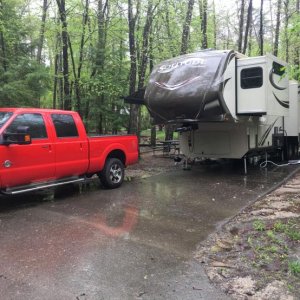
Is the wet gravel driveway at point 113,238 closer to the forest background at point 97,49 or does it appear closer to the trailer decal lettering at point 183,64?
the trailer decal lettering at point 183,64

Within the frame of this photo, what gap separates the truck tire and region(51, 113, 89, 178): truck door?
74cm

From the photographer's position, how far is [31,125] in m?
7.89

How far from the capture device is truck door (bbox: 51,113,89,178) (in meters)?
8.35

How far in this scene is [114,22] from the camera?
18.8 m

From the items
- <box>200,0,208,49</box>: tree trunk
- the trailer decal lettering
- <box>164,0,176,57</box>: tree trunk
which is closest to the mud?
the trailer decal lettering

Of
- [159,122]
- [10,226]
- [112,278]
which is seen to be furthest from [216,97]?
[112,278]

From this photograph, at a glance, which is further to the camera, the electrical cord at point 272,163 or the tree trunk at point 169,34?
the tree trunk at point 169,34

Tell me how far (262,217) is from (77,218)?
338 centimetres

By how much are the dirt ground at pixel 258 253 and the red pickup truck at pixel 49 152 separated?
373 centimetres

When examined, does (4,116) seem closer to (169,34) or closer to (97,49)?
(97,49)

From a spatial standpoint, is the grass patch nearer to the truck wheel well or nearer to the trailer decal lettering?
the truck wheel well

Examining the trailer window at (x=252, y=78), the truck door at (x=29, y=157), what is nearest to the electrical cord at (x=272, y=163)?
the trailer window at (x=252, y=78)

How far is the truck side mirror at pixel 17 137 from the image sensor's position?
282 inches

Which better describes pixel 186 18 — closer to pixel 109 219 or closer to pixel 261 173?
pixel 261 173
